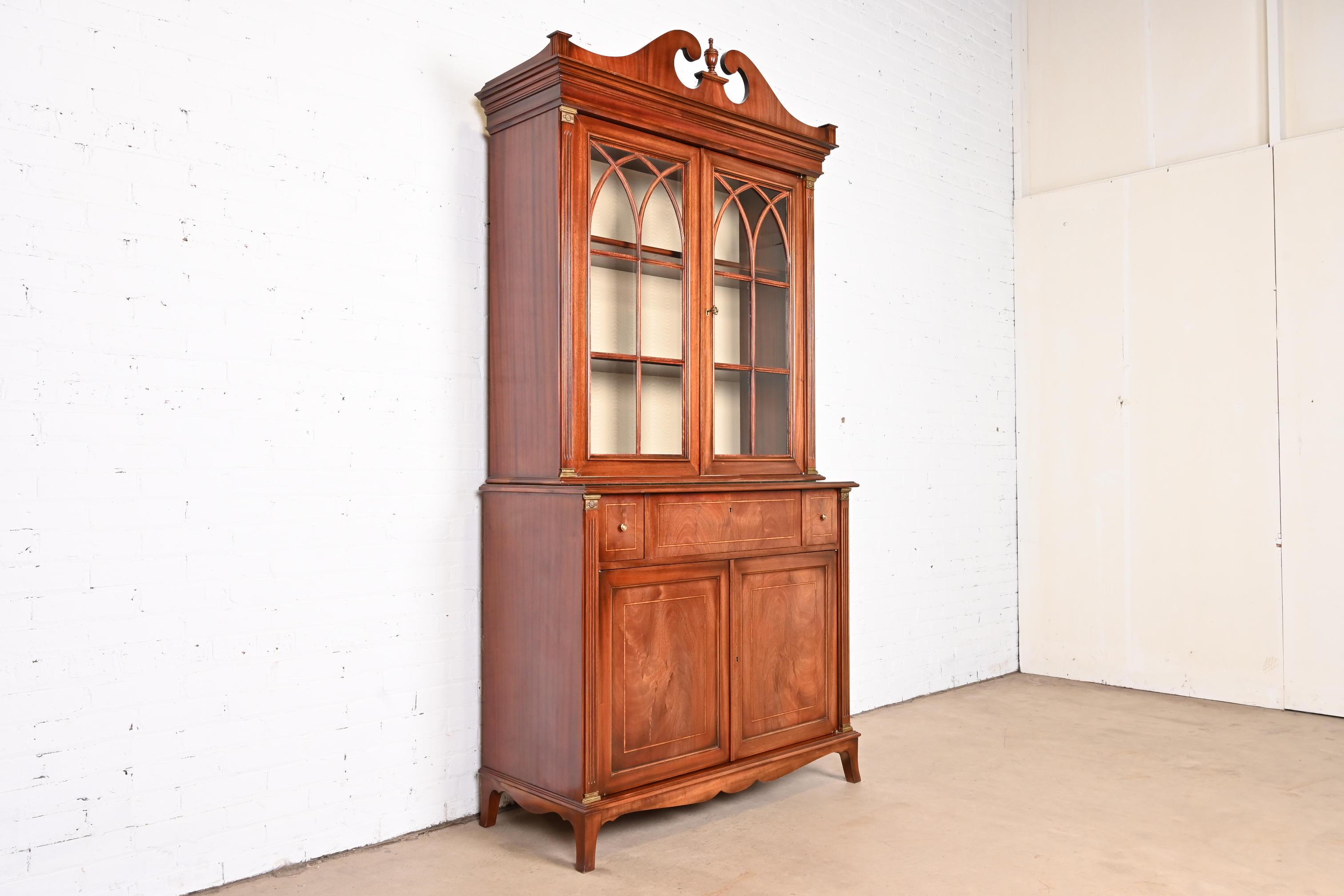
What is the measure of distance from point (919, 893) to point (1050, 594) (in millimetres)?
2934

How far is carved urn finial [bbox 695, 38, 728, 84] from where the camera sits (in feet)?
10.0

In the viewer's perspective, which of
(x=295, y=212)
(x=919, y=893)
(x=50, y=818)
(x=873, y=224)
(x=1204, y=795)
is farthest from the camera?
(x=873, y=224)

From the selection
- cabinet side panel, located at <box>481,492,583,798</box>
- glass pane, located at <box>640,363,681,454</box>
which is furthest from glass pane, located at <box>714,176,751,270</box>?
cabinet side panel, located at <box>481,492,583,798</box>

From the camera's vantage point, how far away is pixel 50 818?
2.23m

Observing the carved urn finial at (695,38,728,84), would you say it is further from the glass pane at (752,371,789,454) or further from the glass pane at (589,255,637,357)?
the glass pane at (752,371,789,454)

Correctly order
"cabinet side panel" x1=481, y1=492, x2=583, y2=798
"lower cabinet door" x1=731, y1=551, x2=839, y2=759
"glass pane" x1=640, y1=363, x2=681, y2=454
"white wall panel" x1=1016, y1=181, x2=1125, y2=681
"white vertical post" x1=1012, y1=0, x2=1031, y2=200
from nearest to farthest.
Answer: "cabinet side panel" x1=481, y1=492, x2=583, y2=798, "glass pane" x1=640, y1=363, x2=681, y2=454, "lower cabinet door" x1=731, y1=551, x2=839, y2=759, "white wall panel" x1=1016, y1=181, x2=1125, y2=681, "white vertical post" x1=1012, y1=0, x2=1031, y2=200

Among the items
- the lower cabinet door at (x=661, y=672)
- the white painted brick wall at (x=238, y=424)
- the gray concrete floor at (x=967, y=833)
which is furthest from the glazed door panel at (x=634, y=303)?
the gray concrete floor at (x=967, y=833)

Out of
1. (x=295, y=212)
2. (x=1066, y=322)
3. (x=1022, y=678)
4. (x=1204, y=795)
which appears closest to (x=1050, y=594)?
(x=1022, y=678)

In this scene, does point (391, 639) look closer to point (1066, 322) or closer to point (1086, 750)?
point (1086, 750)

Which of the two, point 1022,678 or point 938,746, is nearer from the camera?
point 938,746

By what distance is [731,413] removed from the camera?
10.3ft

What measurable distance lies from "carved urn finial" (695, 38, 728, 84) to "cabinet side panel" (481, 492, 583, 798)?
1397mm

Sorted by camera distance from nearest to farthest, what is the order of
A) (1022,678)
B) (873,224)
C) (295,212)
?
1. (295,212)
2. (873,224)
3. (1022,678)

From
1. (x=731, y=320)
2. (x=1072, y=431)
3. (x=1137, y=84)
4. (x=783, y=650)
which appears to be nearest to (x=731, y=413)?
(x=731, y=320)
